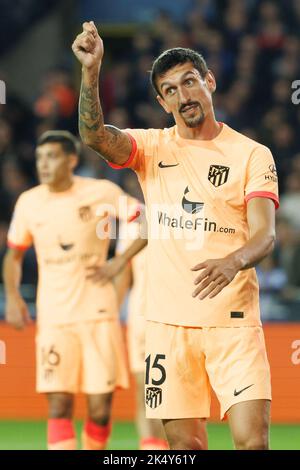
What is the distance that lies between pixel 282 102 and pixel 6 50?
4401mm

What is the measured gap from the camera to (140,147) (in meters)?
6.16

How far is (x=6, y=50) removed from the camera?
16688mm

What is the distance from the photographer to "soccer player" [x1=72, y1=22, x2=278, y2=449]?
19.2 feet

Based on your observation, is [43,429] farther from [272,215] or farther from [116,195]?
[272,215]

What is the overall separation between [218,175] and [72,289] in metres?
2.92

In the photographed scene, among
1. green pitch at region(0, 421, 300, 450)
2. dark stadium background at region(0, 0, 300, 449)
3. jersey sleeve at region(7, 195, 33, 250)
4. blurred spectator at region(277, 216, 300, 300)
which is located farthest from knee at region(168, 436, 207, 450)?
blurred spectator at region(277, 216, 300, 300)

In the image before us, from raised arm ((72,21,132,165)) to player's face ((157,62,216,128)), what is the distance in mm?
293

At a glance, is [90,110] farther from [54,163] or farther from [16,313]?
[16,313]

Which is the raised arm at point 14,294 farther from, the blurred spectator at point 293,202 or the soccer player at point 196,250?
the blurred spectator at point 293,202

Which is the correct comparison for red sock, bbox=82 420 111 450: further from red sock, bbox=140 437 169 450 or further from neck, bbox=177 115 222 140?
neck, bbox=177 115 222 140

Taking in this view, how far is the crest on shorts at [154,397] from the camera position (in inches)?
235

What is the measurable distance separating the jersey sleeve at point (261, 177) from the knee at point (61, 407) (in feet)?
9.66

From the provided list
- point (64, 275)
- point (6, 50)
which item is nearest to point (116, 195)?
point (64, 275)

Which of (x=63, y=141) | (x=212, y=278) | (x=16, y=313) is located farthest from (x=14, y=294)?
(x=212, y=278)
